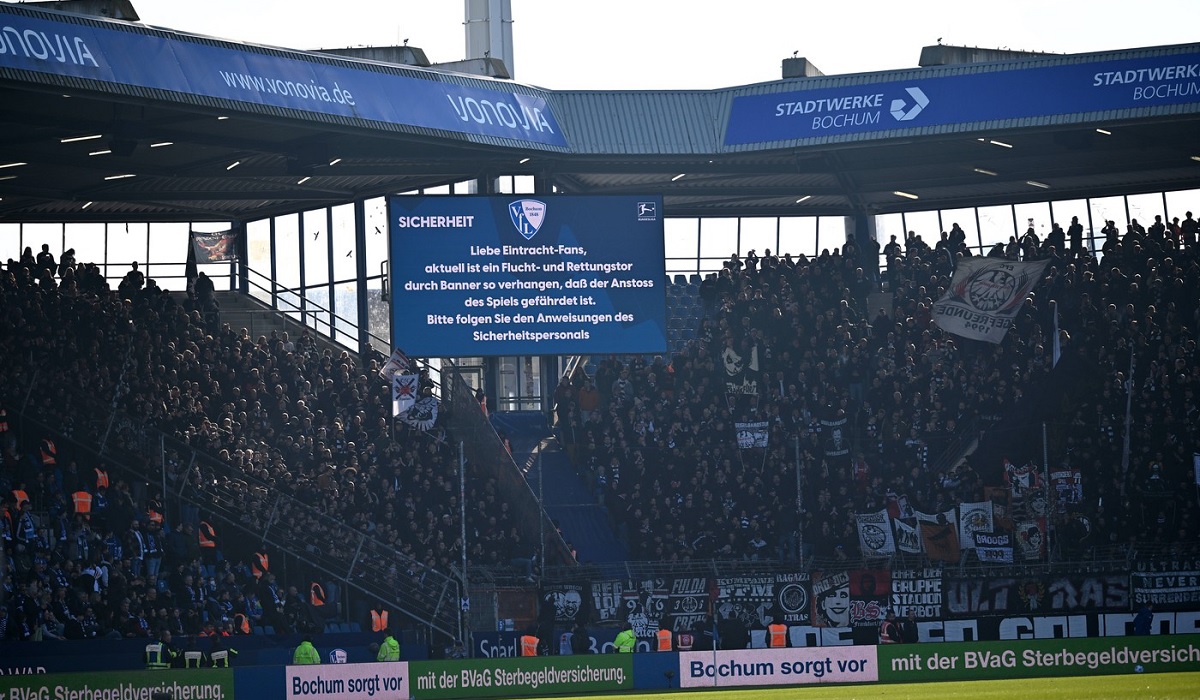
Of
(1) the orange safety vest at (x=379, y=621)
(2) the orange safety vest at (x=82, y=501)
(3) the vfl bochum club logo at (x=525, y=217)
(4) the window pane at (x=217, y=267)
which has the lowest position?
(1) the orange safety vest at (x=379, y=621)

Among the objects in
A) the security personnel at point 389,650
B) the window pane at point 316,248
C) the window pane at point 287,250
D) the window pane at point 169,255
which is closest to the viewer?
the security personnel at point 389,650

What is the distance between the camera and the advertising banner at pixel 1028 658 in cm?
2942

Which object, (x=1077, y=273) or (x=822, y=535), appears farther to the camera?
(x=1077, y=273)

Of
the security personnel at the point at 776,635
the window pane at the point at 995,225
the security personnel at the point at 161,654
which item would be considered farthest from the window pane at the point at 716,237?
the security personnel at the point at 161,654

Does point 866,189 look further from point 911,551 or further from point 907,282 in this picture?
point 911,551

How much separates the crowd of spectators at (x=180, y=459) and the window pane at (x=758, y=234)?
14195mm

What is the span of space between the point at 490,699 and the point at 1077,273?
54.2 feet

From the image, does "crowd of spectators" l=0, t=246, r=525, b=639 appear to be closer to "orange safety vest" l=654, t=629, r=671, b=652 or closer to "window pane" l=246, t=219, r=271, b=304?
"orange safety vest" l=654, t=629, r=671, b=652

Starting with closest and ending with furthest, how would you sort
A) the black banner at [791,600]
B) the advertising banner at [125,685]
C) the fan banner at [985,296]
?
the advertising banner at [125,685] < the black banner at [791,600] < the fan banner at [985,296]

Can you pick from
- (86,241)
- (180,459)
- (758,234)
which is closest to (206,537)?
(180,459)

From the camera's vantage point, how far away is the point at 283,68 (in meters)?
32.2

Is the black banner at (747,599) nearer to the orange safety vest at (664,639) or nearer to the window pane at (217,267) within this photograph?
the orange safety vest at (664,639)

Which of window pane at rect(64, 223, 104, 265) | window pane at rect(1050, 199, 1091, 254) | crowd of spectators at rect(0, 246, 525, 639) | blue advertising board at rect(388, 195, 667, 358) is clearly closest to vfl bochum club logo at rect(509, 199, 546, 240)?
blue advertising board at rect(388, 195, 667, 358)

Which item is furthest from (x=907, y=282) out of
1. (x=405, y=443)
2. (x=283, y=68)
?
(x=283, y=68)
